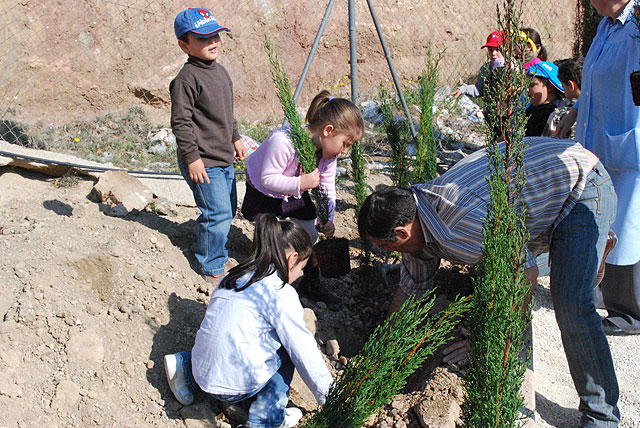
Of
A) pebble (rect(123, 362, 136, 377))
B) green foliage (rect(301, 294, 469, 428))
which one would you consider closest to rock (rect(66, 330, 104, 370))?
pebble (rect(123, 362, 136, 377))

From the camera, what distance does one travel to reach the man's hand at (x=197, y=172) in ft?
11.3

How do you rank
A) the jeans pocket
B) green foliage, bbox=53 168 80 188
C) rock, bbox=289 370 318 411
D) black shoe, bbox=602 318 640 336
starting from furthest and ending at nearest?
green foliage, bbox=53 168 80 188 → black shoe, bbox=602 318 640 336 → the jeans pocket → rock, bbox=289 370 318 411

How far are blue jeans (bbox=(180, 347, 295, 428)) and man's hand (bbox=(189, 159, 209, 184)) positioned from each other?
1276 mm

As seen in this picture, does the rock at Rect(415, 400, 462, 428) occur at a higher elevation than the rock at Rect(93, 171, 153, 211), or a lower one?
lower

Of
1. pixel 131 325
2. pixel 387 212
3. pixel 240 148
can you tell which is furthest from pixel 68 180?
pixel 387 212

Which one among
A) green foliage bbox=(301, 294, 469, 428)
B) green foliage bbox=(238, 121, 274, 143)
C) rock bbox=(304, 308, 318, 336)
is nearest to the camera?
green foliage bbox=(301, 294, 469, 428)

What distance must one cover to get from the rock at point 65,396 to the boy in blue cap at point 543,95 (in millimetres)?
3717

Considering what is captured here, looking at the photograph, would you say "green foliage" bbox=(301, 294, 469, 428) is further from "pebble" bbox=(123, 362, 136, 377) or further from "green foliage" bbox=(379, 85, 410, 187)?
"green foliage" bbox=(379, 85, 410, 187)

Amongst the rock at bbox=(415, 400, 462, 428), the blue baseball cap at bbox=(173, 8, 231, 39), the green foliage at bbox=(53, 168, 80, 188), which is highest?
the blue baseball cap at bbox=(173, 8, 231, 39)

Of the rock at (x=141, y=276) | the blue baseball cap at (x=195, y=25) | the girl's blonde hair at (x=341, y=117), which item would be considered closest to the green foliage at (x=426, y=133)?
the girl's blonde hair at (x=341, y=117)

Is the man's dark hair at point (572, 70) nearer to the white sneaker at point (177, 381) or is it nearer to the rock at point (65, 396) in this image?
the white sneaker at point (177, 381)

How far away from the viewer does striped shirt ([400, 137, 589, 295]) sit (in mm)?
2500

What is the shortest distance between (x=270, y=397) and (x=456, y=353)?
1.11 metres

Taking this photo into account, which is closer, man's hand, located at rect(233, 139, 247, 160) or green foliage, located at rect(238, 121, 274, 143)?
man's hand, located at rect(233, 139, 247, 160)
